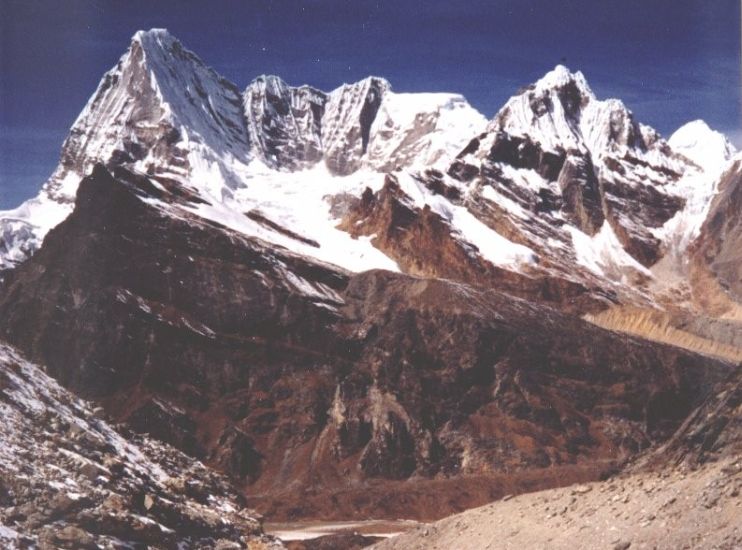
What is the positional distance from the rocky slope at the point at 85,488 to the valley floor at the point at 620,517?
9.19 meters

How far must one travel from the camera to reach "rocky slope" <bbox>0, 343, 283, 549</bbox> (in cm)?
3281

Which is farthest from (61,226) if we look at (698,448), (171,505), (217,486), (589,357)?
(698,448)

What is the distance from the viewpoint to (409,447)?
134375 millimetres

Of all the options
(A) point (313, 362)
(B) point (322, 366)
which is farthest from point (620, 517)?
(A) point (313, 362)

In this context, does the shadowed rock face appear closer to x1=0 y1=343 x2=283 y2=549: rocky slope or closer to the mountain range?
the mountain range

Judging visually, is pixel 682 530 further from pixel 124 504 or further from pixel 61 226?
pixel 61 226

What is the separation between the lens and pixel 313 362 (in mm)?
152125

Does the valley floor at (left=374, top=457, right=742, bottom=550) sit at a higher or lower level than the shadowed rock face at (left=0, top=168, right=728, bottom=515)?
lower

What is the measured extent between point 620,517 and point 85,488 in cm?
1674

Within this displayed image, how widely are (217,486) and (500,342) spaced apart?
347 feet

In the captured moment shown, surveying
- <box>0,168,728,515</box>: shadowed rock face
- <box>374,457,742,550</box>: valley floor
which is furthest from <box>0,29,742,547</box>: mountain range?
<box>374,457,742,550</box>: valley floor

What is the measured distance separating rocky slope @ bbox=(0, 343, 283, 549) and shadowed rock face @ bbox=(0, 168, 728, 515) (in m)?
78.3

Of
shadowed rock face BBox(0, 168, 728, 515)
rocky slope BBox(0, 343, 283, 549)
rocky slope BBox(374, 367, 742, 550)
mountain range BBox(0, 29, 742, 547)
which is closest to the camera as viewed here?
rocky slope BBox(374, 367, 742, 550)

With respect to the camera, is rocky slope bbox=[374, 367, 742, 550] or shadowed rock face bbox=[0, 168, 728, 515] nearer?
rocky slope bbox=[374, 367, 742, 550]
